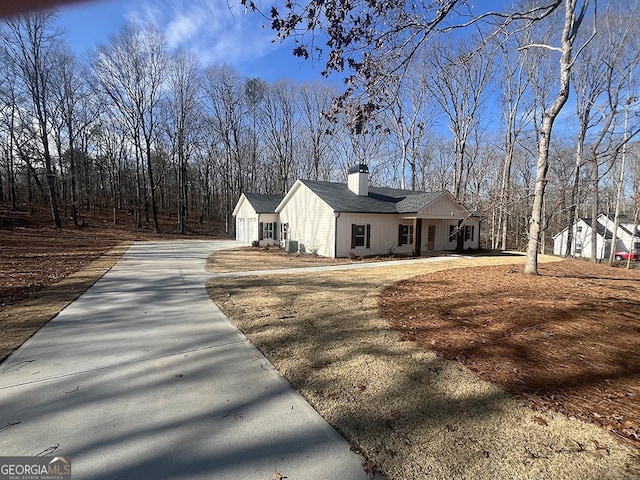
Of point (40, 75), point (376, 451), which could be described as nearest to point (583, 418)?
point (376, 451)

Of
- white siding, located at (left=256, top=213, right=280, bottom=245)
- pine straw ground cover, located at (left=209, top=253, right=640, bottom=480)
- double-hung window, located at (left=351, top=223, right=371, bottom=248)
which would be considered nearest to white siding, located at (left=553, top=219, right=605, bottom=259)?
double-hung window, located at (left=351, top=223, right=371, bottom=248)

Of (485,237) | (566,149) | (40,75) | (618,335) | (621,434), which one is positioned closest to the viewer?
(621,434)

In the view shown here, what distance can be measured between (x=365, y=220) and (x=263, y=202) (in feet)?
34.0

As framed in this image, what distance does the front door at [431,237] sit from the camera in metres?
19.2

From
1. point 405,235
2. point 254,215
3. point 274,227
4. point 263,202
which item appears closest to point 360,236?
point 405,235

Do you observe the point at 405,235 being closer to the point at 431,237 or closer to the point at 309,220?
the point at 431,237

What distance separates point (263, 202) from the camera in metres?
24.0

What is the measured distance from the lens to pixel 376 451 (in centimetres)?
212

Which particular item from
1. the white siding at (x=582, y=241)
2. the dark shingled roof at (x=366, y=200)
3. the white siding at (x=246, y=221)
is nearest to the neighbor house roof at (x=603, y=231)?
the white siding at (x=582, y=241)

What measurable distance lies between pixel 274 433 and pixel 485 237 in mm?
45297

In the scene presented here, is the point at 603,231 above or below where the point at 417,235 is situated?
above

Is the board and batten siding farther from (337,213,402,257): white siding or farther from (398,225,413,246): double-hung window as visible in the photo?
(398,225,413,246): double-hung window

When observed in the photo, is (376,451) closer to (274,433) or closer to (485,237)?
(274,433)

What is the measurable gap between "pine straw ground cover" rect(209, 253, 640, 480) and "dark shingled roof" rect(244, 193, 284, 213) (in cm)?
1645
